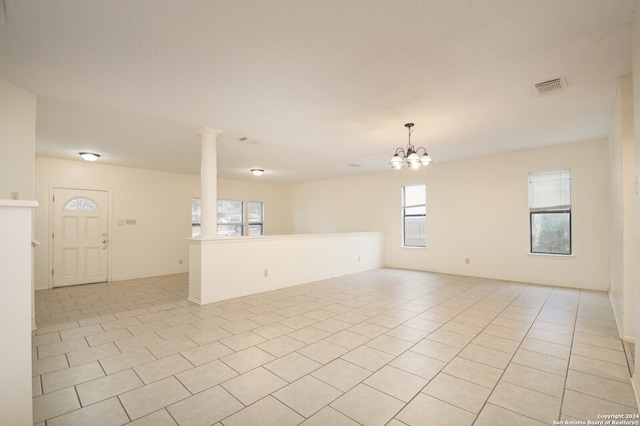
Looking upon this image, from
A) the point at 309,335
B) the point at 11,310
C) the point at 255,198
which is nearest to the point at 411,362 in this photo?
the point at 309,335

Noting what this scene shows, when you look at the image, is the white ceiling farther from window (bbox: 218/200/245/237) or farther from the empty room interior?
window (bbox: 218/200/245/237)

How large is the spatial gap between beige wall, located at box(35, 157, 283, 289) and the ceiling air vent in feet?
24.0

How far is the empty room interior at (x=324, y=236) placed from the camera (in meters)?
1.91

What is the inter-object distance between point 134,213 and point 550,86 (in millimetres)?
7664

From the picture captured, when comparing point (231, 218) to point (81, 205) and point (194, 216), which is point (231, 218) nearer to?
point (194, 216)

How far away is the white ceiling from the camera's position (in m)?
1.93

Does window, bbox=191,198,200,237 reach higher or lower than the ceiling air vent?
lower

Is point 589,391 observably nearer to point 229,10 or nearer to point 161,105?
point 229,10

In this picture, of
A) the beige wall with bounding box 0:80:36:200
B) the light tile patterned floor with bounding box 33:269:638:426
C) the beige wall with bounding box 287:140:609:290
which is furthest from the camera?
the beige wall with bounding box 287:140:609:290

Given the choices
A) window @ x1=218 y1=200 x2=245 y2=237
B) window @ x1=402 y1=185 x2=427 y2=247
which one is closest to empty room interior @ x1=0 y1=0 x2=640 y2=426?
window @ x1=402 y1=185 x2=427 y2=247

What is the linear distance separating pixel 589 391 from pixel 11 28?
4.75 metres

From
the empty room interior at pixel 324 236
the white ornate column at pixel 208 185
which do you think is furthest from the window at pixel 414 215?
the white ornate column at pixel 208 185

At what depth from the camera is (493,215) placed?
5.96 m

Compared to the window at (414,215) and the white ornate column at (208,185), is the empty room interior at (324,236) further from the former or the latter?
the window at (414,215)
